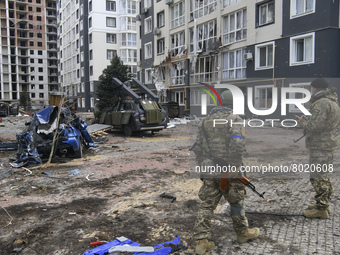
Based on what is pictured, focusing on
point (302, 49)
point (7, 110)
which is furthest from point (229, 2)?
point (7, 110)

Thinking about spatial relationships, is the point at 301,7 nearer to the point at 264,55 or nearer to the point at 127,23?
the point at 264,55

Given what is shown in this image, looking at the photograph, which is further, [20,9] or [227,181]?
[20,9]

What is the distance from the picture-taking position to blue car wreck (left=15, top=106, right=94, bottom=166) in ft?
25.8

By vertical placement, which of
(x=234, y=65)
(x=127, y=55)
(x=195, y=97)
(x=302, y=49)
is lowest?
(x=195, y=97)

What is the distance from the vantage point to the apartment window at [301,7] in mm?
16781

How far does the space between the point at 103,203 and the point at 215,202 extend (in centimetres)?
226

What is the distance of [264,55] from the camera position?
66.6 ft

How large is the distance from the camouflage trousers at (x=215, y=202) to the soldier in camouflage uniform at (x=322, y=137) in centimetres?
128

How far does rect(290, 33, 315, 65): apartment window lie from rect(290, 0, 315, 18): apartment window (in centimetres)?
130

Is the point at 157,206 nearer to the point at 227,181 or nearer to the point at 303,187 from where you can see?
the point at 227,181

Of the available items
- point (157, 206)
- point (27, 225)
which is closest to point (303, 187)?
point (157, 206)

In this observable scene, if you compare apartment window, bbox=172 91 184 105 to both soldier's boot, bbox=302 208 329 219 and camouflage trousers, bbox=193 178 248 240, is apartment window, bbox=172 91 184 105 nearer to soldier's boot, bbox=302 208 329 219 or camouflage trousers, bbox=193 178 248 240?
soldier's boot, bbox=302 208 329 219

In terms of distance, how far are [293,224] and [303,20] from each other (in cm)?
1633

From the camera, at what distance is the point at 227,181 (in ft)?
10.8
